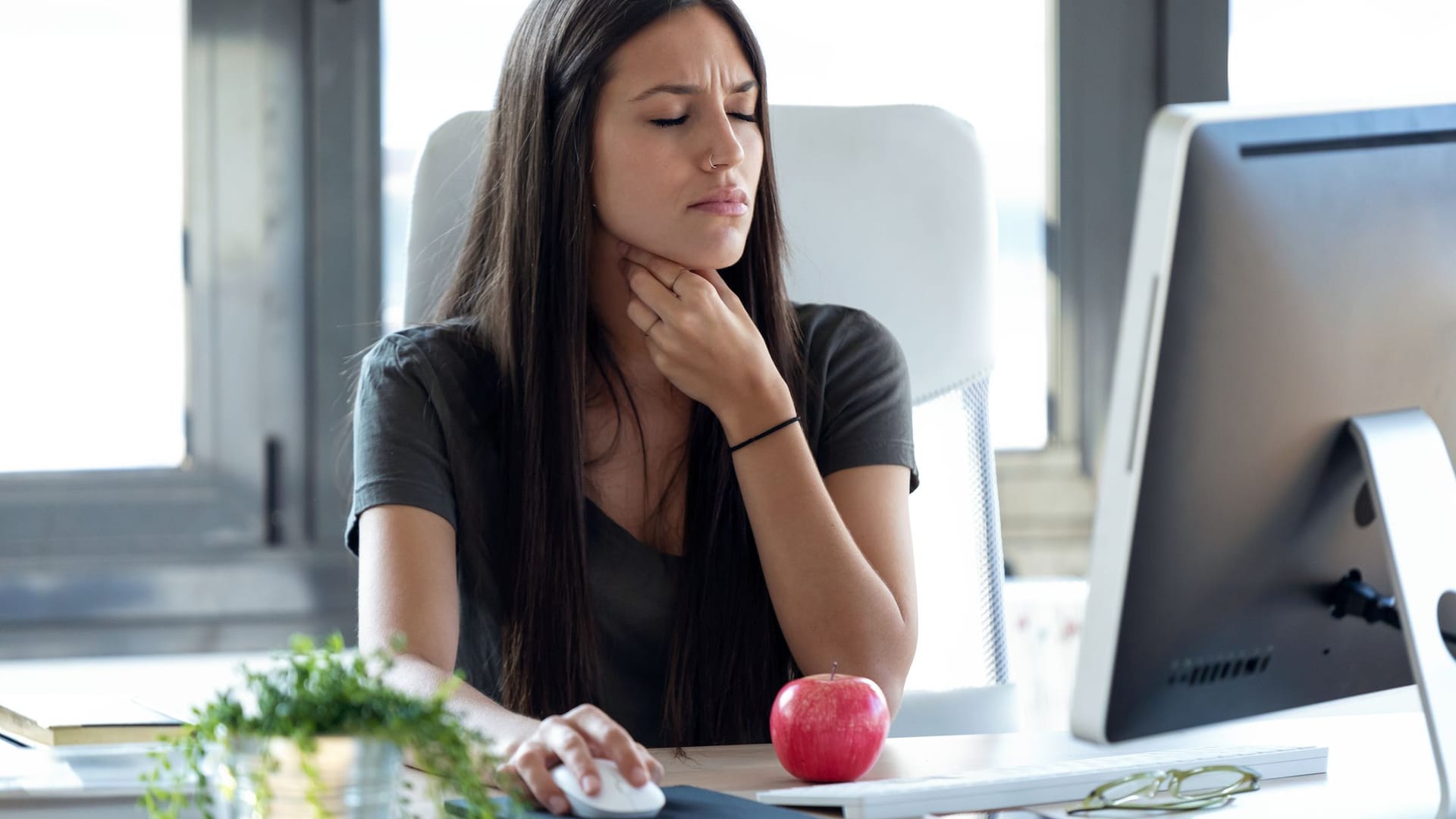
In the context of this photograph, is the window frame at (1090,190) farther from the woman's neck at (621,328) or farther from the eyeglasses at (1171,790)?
the eyeglasses at (1171,790)

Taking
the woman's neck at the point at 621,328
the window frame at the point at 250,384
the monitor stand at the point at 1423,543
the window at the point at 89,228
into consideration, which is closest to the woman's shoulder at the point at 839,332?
the woman's neck at the point at 621,328

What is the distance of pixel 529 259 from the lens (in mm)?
1367

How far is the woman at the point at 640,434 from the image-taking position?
1.27 m

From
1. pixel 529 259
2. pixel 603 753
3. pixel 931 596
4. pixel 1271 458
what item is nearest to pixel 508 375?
pixel 529 259

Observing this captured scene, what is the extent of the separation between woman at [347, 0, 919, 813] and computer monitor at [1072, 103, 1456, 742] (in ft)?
1.83

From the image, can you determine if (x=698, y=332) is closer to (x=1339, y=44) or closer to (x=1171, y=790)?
(x=1171, y=790)

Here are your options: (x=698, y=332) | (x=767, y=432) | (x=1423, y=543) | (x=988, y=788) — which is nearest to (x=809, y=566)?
(x=767, y=432)

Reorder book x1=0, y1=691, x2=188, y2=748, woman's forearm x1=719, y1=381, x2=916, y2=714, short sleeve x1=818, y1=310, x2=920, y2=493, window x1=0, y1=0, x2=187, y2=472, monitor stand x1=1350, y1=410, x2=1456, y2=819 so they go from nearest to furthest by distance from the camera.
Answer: monitor stand x1=1350, y1=410, x2=1456, y2=819, book x1=0, y1=691, x2=188, y2=748, woman's forearm x1=719, y1=381, x2=916, y2=714, short sleeve x1=818, y1=310, x2=920, y2=493, window x1=0, y1=0, x2=187, y2=472

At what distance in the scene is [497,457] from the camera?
1.36 metres

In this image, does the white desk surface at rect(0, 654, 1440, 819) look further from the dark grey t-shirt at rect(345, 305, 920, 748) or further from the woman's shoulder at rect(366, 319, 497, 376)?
the woman's shoulder at rect(366, 319, 497, 376)

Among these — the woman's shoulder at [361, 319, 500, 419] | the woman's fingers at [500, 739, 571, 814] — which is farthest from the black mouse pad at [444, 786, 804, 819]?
the woman's shoulder at [361, 319, 500, 419]

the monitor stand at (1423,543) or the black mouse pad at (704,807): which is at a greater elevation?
the monitor stand at (1423,543)

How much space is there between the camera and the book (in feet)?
2.86

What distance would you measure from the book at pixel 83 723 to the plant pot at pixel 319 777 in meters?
0.30
